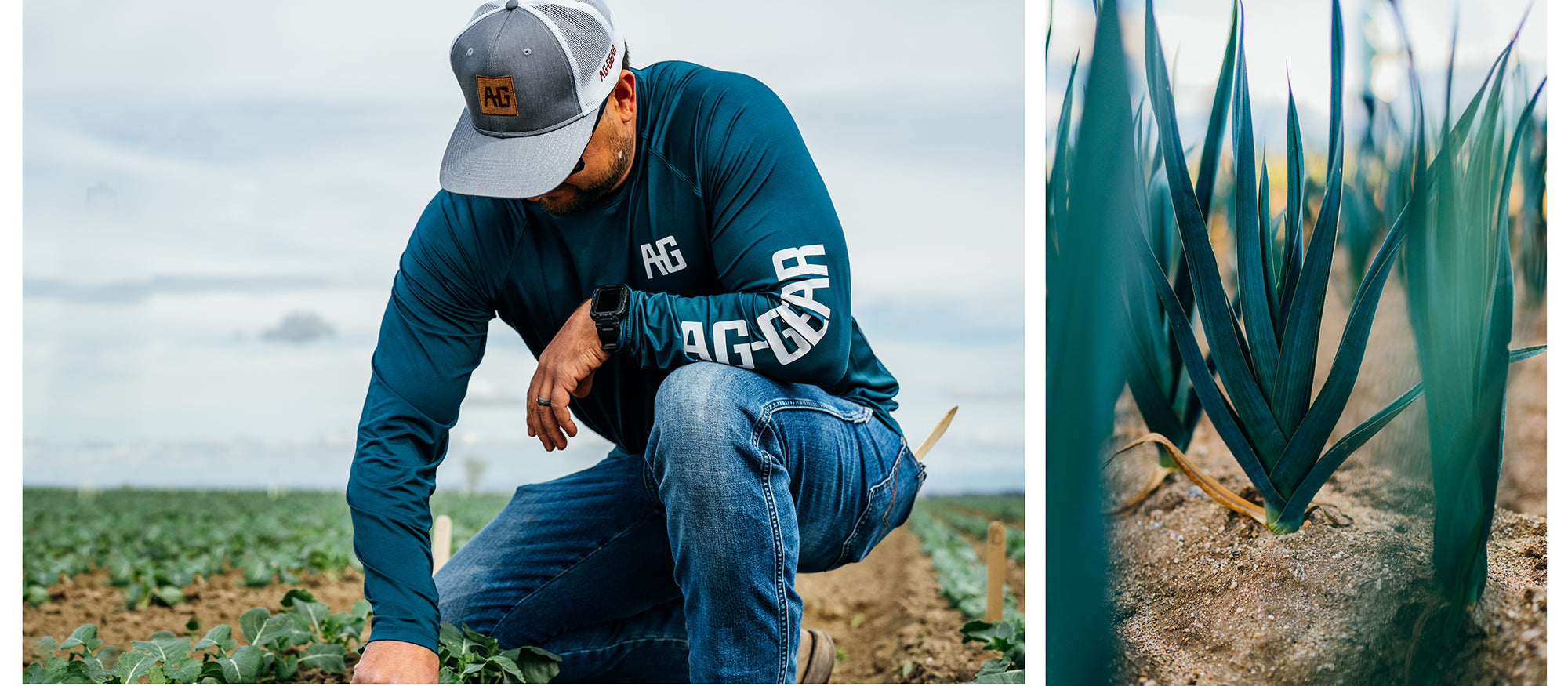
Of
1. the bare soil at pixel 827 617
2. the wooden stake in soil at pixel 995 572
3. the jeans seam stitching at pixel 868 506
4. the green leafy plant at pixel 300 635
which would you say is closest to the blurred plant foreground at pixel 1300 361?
the jeans seam stitching at pixel 868 506

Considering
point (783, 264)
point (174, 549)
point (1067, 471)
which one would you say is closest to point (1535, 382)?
point (1067, 471)

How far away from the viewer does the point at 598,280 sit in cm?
177

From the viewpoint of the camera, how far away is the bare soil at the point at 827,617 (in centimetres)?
231

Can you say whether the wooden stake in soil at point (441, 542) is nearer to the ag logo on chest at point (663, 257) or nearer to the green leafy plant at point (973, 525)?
the ag logo on chest at point (663, 257)

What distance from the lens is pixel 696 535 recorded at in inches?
56.5

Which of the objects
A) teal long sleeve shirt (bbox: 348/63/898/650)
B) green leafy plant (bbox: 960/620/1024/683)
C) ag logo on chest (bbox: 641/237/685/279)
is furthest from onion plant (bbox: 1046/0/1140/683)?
ag logo on chest (bbox: 641/237/685/279)

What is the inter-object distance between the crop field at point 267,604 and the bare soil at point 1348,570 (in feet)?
1.39

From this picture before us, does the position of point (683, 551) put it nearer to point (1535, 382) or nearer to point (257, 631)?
point (257, 631)

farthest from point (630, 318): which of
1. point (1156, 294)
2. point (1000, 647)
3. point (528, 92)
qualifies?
point (1000, 647)

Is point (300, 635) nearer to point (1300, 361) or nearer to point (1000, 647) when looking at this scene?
point (1000, 647)

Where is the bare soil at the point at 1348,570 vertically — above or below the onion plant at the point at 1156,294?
below

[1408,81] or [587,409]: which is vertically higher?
[1408,81]

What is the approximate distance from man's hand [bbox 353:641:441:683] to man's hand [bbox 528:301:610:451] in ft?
1.47

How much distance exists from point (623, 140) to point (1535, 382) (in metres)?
1.73
